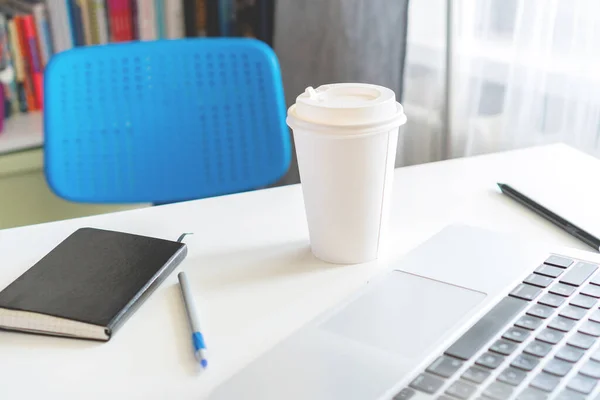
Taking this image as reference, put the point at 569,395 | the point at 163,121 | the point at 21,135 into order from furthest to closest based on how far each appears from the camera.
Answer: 1. the point at 21,135
2. the point at 163,121
3. the point at 569,395

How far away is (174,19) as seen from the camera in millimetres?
1622

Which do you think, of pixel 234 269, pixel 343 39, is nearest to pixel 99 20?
pixel 343 39

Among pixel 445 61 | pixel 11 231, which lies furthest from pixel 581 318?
pixel 445 61

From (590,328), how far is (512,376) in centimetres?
9

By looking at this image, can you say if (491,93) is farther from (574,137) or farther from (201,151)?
(201,151)

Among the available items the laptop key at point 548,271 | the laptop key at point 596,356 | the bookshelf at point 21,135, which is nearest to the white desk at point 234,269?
the laptop key at point 548,271

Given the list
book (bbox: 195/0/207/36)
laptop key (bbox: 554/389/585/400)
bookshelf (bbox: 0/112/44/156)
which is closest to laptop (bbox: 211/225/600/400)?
laptop key (bbox: 554/389/585/400)

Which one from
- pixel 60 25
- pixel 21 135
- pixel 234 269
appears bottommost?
pixel 21 135

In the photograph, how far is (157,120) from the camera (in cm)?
104

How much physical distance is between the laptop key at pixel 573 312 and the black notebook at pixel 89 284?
14.0 inches

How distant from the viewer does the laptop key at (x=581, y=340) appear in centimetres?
→ 48

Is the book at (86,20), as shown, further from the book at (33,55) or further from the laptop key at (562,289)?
the laptop key at (562,289)

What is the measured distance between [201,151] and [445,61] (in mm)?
607

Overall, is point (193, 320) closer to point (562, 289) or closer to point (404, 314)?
point (404, 314)
